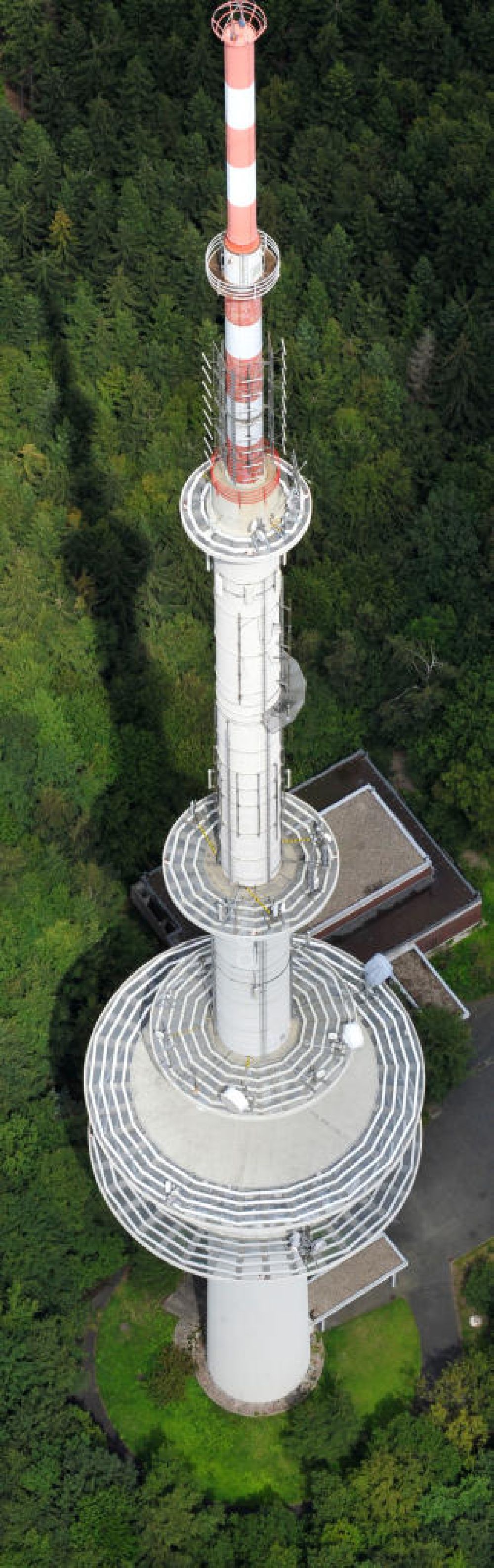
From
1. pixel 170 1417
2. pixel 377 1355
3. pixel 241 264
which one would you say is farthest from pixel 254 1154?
pixel 241 264

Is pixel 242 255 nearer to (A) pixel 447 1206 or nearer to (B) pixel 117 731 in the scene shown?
(B) pixel 117 731

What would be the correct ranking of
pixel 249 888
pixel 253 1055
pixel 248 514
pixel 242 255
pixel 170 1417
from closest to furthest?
pixel 242 255
pixel 248 514
pixel 249 888
pixel 253 1055
pixel 170 1417

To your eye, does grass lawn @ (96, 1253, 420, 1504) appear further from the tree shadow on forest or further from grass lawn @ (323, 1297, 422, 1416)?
the tree shadow on forest

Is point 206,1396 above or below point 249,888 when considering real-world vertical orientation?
below

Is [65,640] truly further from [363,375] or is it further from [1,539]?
[363,375]

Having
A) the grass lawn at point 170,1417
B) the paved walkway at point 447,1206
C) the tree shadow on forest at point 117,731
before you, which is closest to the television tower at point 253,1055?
the grass lawn at point 170,1417

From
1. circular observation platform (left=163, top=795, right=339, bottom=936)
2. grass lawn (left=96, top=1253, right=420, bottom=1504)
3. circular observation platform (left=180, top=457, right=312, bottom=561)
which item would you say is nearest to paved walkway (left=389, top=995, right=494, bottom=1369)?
grass lawn (left=96, top=1253, right=420, bottom=1504)

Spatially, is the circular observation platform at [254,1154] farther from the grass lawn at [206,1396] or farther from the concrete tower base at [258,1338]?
the grass lawn at [206,1396]
